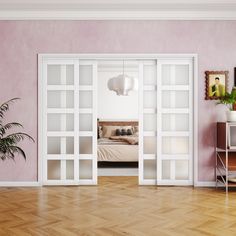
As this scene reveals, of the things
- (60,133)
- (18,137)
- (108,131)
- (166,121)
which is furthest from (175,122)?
(108,131)

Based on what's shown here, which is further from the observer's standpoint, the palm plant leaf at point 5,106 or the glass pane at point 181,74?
the glass pane at point 181,74

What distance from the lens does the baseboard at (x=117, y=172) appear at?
664 centimetres

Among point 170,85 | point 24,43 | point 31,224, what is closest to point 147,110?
point 170,85

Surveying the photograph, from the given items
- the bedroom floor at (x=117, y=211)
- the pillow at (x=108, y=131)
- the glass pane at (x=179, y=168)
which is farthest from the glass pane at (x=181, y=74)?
the pillow at (x=108, y=131)

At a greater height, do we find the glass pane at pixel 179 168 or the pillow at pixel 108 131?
the pillow at pixel 108 131

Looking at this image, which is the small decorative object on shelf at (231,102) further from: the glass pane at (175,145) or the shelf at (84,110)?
the shelf at (84,110)

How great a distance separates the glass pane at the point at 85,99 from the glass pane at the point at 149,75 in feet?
3.05

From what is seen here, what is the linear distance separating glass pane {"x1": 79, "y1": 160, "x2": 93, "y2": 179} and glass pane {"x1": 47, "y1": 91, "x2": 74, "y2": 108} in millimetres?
955

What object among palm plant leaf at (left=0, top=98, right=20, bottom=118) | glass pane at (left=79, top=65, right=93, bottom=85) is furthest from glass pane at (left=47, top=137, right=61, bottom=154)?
glass pane at (left=79, top=65, right=93, bottom=85)

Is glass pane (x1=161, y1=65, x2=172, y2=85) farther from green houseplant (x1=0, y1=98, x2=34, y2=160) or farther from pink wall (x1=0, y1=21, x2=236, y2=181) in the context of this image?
green houseplant (x1=0, y1=98, x2=34, y2=160)

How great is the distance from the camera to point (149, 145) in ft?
18.5

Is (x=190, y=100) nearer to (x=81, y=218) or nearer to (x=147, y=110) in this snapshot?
(x=147, y=110)

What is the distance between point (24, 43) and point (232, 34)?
3351mm

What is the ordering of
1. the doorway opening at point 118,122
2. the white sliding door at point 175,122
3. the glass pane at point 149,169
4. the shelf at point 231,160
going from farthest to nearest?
1. the doorway opening at point 118,122
2. the glass pane at point 149,169
3. the white sliding door at point 175,122
4. the shelf at point 231,160
